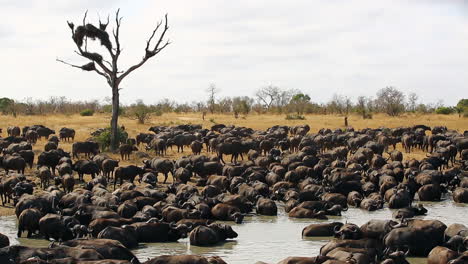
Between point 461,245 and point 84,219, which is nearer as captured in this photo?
point 461,245

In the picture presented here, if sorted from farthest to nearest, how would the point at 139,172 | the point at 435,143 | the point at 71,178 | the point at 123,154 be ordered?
the point at 435,143 → the point at 123,154 → the point at 139,172 → the point at 71,178

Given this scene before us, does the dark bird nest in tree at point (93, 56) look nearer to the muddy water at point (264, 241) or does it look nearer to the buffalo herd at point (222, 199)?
the buffalo herd at point (222, 199)

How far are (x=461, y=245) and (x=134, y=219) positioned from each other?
7.44 m

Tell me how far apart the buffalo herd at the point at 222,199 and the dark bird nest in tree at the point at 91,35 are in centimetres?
538

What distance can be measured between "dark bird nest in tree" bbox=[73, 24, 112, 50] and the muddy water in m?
16.1

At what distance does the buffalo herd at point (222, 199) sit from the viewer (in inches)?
491

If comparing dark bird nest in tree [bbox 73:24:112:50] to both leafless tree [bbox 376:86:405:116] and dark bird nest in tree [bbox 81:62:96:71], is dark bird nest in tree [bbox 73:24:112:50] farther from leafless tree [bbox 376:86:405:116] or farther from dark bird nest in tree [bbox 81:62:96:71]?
leafless tree [bbox 376:86:405:116]

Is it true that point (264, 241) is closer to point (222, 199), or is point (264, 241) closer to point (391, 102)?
point (222, 199)

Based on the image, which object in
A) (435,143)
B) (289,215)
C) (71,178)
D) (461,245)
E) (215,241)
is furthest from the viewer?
(435,143)

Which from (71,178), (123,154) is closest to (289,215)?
(71,178)

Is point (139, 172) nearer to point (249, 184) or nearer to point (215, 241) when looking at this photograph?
point (249, 184)

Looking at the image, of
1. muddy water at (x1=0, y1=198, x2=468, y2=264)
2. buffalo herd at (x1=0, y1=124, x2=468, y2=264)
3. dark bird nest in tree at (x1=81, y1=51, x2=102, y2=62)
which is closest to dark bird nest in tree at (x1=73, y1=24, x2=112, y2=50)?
dark bird nest in tree at (x1=81, y1=51, x2=102, y2=62)

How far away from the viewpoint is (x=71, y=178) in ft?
68.4

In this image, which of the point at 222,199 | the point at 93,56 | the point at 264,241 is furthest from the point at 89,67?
the point at 264,241
